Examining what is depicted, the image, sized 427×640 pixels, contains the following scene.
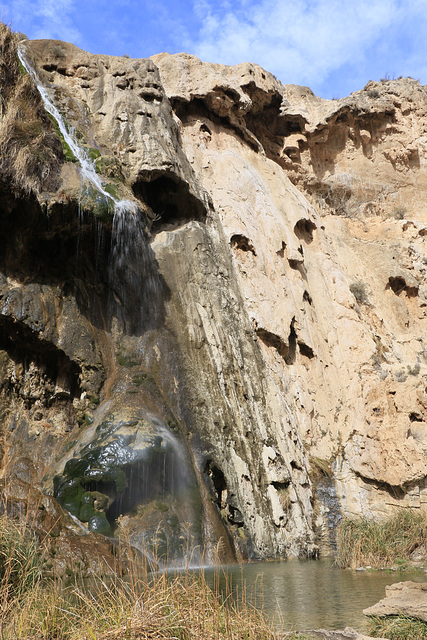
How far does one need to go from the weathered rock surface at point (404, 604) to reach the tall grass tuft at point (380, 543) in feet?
13.8

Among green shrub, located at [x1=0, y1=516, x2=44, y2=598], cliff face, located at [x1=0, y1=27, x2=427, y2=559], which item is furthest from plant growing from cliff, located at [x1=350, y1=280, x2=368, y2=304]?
green shrub, located at [x1=0, y1=516, x2=44, y2=598]

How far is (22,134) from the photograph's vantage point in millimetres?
12344

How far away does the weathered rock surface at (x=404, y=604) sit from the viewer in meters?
4.29

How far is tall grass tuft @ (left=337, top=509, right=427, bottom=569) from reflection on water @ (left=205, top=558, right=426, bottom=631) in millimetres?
359

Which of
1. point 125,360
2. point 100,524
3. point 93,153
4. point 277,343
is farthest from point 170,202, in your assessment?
point 100,524

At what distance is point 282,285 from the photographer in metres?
17.0

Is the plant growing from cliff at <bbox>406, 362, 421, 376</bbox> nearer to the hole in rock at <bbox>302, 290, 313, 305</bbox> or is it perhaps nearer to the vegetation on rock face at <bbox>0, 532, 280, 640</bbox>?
the hole in rock at <bbox>302, 290, 313, 305</bbox>

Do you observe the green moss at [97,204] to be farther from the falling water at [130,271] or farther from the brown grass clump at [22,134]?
the brown grass clump at [22,134]

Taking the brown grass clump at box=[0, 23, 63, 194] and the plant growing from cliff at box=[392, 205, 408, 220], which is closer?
the brown grass clump at box=[0, 23, 63, 194]

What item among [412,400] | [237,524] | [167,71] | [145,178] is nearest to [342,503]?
[412,400]

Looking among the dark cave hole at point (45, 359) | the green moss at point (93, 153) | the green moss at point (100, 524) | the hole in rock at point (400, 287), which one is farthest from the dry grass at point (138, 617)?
the hole in rock at point (400, 287)

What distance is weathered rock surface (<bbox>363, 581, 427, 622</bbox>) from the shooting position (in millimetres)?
4293

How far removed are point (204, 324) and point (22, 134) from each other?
5.94 metres

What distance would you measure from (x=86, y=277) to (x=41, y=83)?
7.22 metres
